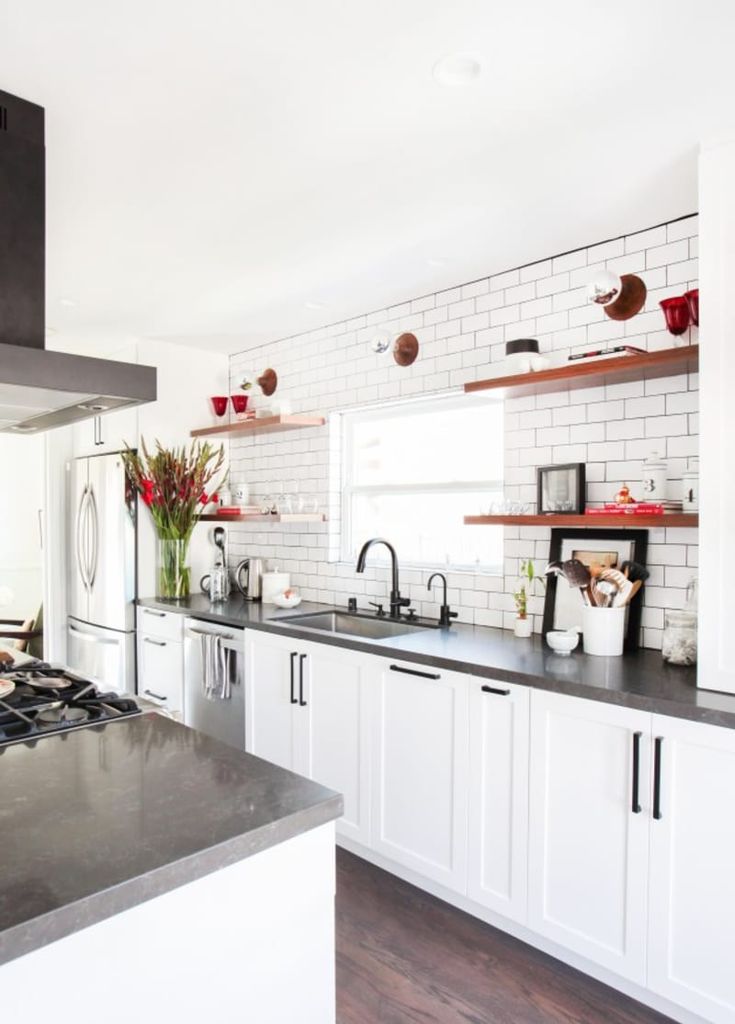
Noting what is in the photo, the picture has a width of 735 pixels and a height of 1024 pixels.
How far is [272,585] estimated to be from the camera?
4113 millimetres

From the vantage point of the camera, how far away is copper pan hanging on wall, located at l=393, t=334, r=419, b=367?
11.6 feet

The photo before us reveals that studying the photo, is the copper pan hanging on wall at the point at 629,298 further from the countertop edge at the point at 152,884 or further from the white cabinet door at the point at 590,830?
the countertop edge at the point at 152,884

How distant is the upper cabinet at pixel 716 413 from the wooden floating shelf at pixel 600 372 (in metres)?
0.23

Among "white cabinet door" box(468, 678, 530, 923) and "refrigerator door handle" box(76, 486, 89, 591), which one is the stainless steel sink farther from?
"refrigerator door handle" box(76, 486, 89, 591)

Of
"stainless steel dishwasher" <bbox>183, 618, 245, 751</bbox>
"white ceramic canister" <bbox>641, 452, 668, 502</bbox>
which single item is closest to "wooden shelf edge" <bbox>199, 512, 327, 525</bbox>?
"stainless steel dishwasher" <bbox>183, 618, 245, 751</bbox>

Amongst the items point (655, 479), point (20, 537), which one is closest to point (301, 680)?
point (655, 479)

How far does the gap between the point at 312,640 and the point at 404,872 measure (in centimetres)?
99

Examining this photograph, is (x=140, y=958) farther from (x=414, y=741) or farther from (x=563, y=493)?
(x=563, y=493)

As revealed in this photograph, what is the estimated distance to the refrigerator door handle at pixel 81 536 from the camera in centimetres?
458

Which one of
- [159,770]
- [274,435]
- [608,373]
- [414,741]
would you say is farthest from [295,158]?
[274,435]

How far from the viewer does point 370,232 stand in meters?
2.76

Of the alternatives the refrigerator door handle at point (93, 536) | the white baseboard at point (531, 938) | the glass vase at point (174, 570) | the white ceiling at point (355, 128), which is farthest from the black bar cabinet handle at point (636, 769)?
the refrigerator door handle at point (93, 536)

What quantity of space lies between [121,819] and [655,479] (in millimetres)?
2098

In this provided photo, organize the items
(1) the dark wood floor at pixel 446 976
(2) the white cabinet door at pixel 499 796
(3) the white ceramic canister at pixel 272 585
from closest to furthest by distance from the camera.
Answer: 1. (1) the dark wood floor at pixel 446 976
2. (2) the white cabinet door at pixel 499 796
3. (3) the white ceramic canister at pixel 272 585
